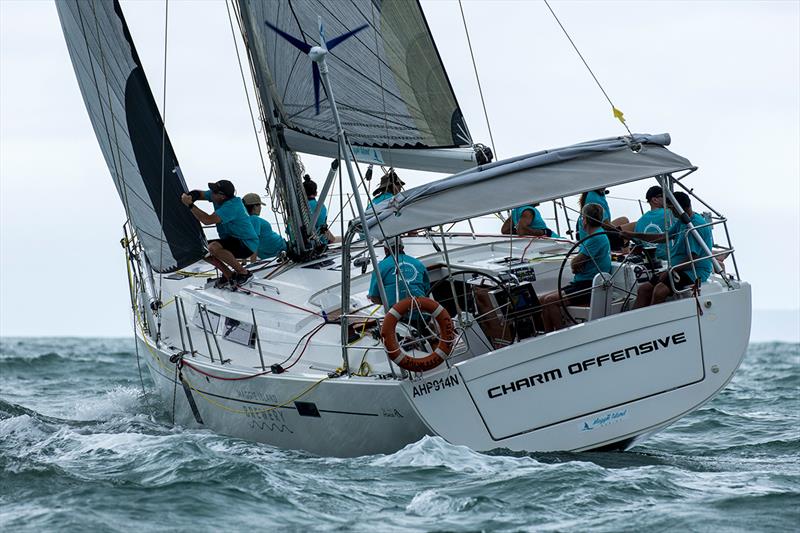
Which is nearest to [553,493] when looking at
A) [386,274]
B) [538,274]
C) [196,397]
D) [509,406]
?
[509,406]

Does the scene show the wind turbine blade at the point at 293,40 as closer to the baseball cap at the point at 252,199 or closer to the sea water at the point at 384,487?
the baseball cap at the point at 252,199

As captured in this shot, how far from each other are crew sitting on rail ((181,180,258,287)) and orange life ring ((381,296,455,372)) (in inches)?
132

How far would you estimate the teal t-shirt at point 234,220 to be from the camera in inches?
410

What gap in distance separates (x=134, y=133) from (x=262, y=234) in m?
1.54

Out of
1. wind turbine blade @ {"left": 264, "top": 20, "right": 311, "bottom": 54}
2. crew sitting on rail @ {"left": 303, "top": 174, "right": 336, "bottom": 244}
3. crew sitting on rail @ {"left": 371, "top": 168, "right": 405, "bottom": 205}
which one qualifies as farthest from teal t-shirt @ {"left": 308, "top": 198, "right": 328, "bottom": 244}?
wind turbine blade @ {"left": 264, "top": 20, "right": 311, "bottom": 54}

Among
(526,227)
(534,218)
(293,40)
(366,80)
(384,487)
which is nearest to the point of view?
(384,487)

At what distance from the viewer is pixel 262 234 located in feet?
38.4

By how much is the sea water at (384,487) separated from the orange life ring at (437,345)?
510mm

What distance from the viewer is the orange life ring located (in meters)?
7.25

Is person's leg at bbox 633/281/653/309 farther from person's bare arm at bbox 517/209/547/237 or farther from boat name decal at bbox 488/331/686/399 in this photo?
person's bare arm at bbox 517/209/547/237

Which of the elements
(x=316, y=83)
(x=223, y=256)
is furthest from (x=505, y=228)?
(x=223, y=256)

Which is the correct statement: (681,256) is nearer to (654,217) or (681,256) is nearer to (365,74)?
(654,217)

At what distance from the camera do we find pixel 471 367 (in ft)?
24.3

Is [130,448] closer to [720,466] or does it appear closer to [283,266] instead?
[283,266]
